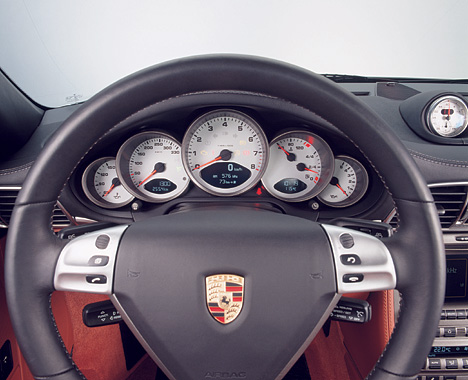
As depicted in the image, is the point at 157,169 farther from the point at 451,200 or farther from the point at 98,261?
the point at 451,200

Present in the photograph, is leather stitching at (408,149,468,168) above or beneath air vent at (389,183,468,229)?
above

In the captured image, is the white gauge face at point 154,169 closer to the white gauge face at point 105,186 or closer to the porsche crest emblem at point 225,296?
the white gauge face at point 105,186

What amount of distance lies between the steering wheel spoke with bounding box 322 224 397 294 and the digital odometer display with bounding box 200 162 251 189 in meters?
0.75

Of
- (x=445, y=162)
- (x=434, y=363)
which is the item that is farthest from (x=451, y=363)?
(x=445, y=162)

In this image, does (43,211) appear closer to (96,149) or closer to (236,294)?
(236,294)

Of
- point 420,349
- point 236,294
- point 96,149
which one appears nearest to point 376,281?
point 420,349

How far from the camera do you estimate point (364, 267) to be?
81cm

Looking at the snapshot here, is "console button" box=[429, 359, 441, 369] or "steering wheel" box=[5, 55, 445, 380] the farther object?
"console button" box=[429, 359, 441, 369]

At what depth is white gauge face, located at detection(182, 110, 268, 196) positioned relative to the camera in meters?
1.47

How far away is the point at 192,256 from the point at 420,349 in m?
0.48

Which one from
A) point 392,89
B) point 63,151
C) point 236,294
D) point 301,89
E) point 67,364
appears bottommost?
point 67,364

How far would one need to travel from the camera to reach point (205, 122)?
1.45 metres

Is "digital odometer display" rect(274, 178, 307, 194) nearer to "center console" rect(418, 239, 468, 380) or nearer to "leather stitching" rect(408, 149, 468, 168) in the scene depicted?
"leather stitching" rect(408, 149, 468, 168)

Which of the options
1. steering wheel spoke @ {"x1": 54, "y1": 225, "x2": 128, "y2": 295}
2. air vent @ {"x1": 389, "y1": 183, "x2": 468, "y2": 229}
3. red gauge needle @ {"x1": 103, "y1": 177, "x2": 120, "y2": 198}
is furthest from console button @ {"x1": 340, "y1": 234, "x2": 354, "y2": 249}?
red gauge needle @ {"x1": 103, "y1": 177, "x2": 120, "y2": 198}
